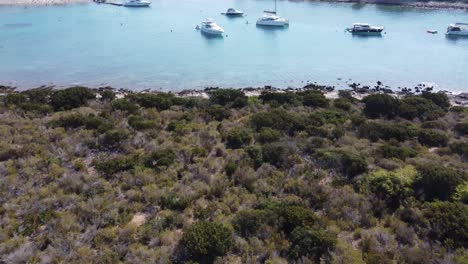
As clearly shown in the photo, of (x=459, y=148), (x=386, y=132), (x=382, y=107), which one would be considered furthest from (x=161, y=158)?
(x=382, y=107)

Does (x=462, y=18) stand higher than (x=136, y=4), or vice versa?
(x=136, y=4)

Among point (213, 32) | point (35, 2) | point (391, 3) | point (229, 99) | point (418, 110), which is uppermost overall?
point (35, 2)

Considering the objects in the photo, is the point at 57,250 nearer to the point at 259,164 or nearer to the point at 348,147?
the point at 259,164

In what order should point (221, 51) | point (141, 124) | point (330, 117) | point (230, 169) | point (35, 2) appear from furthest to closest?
1. point (35, 2)
2. point (221, 51)
3. point (330, 117)
4. point (141, 124)
5. point (230, 169)

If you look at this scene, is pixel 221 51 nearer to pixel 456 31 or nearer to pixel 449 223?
pixel 456 31

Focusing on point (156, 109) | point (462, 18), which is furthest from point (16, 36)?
point (462, 18)

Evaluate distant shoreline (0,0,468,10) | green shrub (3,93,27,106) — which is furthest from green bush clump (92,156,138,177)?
distant shoreline (0,0,468,10)

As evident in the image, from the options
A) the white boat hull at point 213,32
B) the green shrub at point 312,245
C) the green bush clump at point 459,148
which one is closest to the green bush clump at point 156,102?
the green shrub at point 312,245
